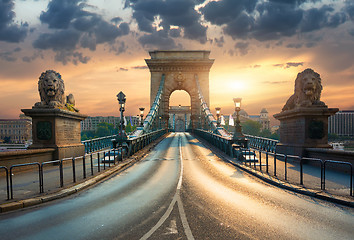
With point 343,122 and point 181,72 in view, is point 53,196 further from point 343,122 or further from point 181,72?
point 343,122

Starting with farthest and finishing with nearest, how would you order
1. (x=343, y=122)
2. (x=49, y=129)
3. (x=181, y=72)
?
1. (x=343, y=122)
2. (x=181, y=72)
3. (x=49, y=129)

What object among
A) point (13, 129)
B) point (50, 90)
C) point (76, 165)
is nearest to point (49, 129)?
point (50, 90)

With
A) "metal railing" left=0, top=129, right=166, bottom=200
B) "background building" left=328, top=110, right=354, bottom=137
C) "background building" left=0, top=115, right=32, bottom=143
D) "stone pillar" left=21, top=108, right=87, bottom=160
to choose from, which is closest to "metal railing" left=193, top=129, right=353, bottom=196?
"metal railing" left=0, top=129, right=166, bottom=200

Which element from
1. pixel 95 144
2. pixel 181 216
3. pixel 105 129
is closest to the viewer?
pixel 181 216

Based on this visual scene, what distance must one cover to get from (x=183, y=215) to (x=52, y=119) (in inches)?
408

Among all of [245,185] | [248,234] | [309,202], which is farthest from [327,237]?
[245,185]

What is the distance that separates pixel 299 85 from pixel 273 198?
365 inches

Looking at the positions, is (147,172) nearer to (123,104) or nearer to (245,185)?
(245,185)

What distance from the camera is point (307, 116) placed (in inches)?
528

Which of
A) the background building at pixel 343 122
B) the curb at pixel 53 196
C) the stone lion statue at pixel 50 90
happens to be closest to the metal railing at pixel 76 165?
the curb at pixel 53 196

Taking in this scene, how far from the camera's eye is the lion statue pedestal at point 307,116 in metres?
13.3

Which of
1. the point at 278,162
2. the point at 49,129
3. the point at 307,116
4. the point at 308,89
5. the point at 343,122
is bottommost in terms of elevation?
the point at 343,122

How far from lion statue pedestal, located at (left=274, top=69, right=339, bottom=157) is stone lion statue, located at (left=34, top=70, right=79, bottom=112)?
13.2 metres

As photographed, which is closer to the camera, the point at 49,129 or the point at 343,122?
the point at 49,129
